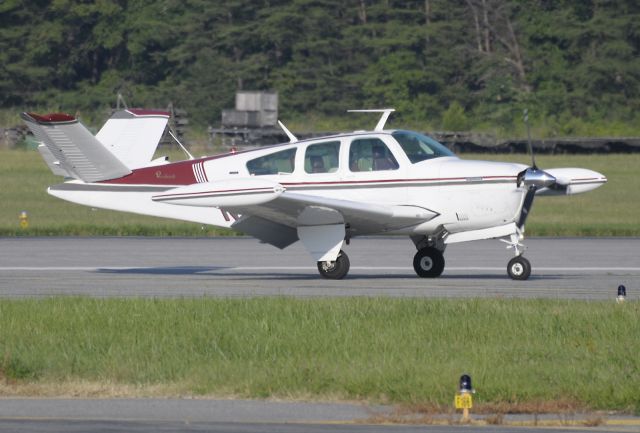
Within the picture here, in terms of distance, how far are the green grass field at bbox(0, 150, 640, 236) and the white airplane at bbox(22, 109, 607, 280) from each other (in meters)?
8.86

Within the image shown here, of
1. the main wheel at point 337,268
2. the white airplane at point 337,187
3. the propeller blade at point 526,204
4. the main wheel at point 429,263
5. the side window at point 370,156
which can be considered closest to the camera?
the propeller blade at point 526,204

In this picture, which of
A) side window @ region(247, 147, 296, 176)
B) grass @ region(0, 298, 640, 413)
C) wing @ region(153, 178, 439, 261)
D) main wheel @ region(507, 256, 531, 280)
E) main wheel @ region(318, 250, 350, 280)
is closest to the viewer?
grass @ region(0, 298, 640, 413)

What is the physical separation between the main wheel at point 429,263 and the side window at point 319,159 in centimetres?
183

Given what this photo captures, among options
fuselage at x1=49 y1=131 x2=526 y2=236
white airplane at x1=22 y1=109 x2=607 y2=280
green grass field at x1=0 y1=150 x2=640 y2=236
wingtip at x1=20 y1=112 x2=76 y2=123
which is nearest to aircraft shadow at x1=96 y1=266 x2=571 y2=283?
white airplane at x1=22 y1=109 x2=607 y2=280

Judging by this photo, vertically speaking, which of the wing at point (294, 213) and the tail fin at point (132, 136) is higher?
the tail fin at point (132, 136)

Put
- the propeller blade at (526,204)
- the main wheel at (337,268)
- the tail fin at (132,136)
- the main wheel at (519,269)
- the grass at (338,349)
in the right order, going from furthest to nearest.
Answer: the tail fin at (132,136) → the main wheel at (337,268) → the main wheel at (519,269) → the propeller blade at (526,204) → the grass at (338,349)

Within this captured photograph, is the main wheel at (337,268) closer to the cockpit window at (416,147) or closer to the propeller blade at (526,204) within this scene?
the cockpit window at (416,147)

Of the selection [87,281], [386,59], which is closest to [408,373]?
[87,281]

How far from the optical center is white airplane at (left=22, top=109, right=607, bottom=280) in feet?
56.2

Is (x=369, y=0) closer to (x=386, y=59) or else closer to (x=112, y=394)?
(x=386, y=59)

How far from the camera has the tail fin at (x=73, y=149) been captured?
17688 millimetres

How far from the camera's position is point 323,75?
6166 centimetres


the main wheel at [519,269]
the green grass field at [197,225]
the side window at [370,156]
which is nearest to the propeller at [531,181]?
the main wheel at [519,269]

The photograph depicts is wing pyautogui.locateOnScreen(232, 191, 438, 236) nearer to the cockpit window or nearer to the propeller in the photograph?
the cockpit window
